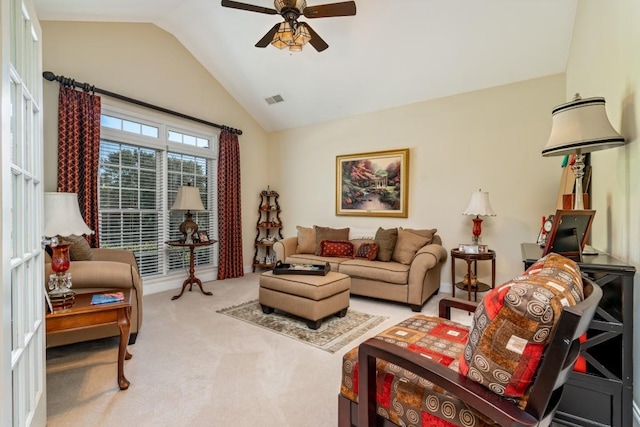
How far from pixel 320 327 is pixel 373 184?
2.60 m

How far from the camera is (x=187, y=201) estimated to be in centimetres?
418

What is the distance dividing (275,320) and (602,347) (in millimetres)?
2538

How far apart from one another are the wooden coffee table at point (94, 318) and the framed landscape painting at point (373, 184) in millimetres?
3617

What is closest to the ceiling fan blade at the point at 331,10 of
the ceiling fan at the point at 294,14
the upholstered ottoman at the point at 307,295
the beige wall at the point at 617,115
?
the ceiling fan at the point at 294,14

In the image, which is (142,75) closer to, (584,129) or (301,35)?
(301,35)

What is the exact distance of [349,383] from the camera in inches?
53.8

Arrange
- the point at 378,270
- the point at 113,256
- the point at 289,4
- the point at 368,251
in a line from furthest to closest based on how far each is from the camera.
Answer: the point at 368,251
the point at 378,270
the point at 113,256
the point at 289,4

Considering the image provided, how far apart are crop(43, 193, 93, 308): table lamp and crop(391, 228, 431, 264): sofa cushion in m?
3.34

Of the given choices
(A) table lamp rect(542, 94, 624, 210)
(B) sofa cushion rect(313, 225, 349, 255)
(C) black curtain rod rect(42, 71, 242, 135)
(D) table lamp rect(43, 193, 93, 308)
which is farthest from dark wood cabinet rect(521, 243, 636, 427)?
(C) black curtain rod rect(42, 71, 242, 135)

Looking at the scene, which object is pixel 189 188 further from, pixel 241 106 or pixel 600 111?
pixel 600 111

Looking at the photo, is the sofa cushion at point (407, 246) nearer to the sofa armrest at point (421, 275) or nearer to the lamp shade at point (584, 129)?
the sofa armrest at point (421, 275)

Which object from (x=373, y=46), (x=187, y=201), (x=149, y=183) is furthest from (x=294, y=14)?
(x=149, y=183)

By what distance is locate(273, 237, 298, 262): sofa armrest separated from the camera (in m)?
4.75

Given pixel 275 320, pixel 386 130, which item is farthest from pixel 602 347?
pixel 386 130
